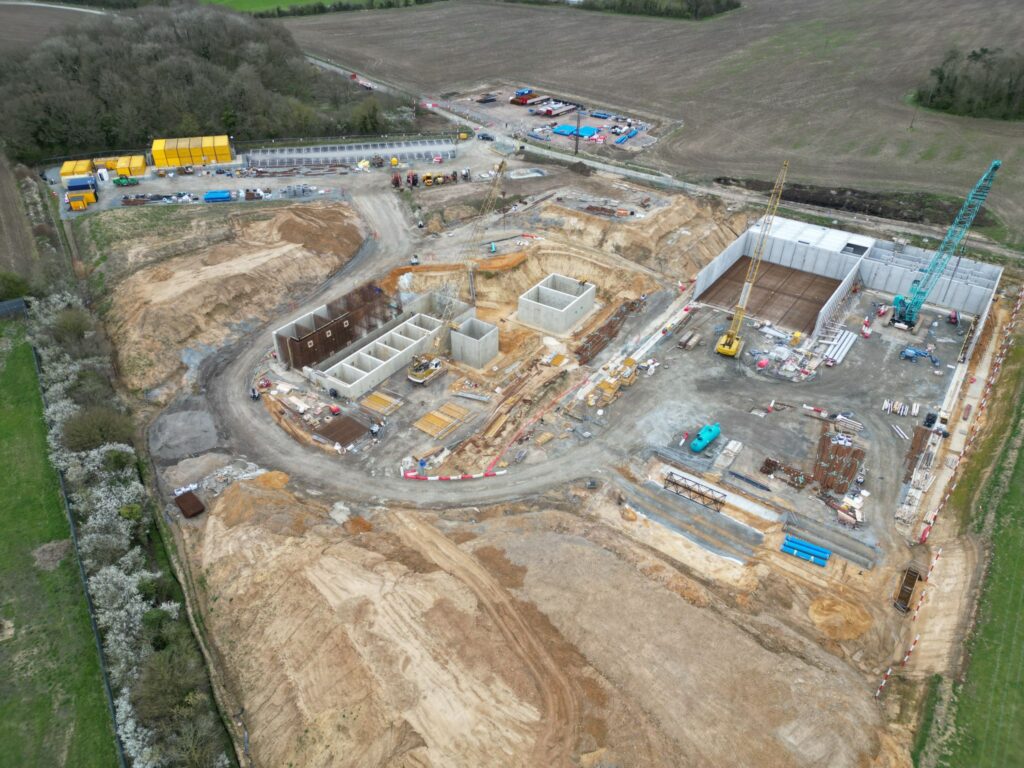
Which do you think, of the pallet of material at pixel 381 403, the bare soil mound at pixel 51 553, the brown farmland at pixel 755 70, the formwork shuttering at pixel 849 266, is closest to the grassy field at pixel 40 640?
the bare soil mound at pixel 51 553

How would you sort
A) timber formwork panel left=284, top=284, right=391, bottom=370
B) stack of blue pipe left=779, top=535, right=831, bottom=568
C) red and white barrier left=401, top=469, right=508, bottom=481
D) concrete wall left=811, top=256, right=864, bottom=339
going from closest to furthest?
stack of blue pipe left=779, top=535, right=831, bottom=568 < red and white barrier left=401, top=469, right=508, bottom=481 < timber formwork panel left=284, top=284, right=391, bottom=370 < concrete wall left=811, top=256, right=864, bottom=339

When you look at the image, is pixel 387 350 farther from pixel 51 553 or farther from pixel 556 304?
pixel 51 553

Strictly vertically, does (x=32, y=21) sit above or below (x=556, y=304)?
above

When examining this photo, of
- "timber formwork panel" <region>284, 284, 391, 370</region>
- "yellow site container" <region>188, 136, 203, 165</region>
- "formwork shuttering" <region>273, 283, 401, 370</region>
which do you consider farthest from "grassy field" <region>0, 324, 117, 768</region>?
"yellow site container" <region>188, 136, 203, 165</region>

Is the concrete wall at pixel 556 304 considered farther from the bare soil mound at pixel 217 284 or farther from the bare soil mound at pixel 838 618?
the bare soil mound at pixel 838 618

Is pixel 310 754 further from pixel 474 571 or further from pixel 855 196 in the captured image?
pixel 855 196

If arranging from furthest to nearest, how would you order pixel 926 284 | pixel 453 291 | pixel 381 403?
pixel 453 291 → pixel 926 284 → pixel 381 403

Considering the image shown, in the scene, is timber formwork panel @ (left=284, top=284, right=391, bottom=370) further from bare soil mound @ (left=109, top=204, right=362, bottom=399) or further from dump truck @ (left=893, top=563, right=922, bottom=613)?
dump truck @ (left=893, top=563, right=922, bottom=613)

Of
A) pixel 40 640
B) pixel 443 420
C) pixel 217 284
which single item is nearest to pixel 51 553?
pixel 40 640
